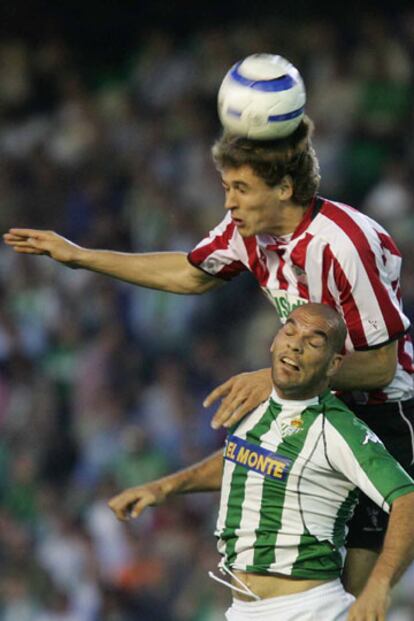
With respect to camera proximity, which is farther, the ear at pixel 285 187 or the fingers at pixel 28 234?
the fingers at pixel 28 234

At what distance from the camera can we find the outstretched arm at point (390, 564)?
340 centimetres

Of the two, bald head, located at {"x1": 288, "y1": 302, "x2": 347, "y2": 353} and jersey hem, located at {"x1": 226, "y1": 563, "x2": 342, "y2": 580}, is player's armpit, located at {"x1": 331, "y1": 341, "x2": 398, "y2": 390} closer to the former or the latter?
bald head, located at {"x1": 288, "y1": 302, "x2": 347, "y2": 353}

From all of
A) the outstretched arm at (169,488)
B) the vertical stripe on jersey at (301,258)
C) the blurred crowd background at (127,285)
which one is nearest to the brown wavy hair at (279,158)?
the vertical stripe on jersey at (301,258)

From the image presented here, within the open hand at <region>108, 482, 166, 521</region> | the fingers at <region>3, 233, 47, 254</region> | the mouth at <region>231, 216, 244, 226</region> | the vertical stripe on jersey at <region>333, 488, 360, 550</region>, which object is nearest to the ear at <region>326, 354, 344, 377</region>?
the vertical stripe on jersey at <region>333, 488, 360, 550</region>

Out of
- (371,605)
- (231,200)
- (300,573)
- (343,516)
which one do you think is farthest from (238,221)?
(371,605)

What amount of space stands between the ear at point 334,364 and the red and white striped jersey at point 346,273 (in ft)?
0.38

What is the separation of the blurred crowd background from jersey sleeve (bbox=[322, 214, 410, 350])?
335cm

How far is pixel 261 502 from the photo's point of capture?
3.83 metres

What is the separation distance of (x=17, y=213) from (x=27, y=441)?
1761mm

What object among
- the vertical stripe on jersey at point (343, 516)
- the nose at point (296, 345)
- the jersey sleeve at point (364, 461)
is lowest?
the vertical stripe on jersey at point (343, 516)

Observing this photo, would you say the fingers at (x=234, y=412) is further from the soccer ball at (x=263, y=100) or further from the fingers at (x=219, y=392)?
the soccer ball at (x=263, y=100)

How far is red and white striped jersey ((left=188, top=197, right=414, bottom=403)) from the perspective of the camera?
12.5 ft

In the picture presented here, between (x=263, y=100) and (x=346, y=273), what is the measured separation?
509 mm

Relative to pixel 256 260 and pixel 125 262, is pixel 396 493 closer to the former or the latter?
pixel 256 260
